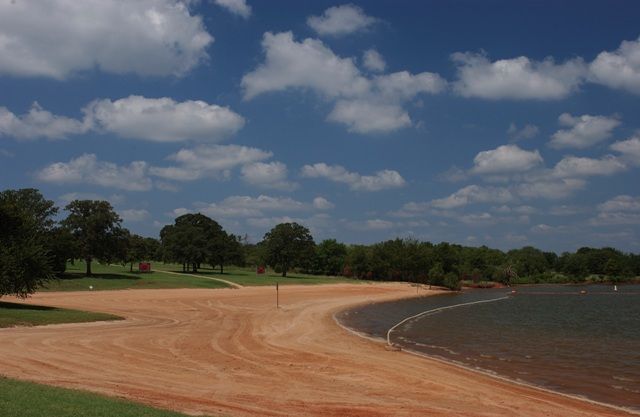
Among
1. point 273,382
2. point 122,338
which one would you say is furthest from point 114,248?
point 273,382

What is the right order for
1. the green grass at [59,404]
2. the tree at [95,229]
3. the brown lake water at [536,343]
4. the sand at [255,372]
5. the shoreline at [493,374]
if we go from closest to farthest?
1. the green grass at [59,404]
2. the sand at [255,372]
3. the shoreline at [493,374]
4. the brown lake water at [536,343]
5. the tree at [95,229]

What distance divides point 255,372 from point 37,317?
634 inches

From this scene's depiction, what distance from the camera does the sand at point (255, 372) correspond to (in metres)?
15.9

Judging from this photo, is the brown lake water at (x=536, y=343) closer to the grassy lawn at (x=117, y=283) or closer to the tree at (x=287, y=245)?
the grassy lawn at (x=117, y=283)

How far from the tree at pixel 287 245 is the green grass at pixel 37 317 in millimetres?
72967

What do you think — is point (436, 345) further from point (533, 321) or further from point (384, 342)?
point (533, 321)

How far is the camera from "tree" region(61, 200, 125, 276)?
69125 millimetres

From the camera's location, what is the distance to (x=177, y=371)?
64.8 feet

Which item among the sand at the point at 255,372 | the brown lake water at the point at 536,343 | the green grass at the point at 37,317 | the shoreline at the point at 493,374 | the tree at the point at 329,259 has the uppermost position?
the tree at the point at 329,259

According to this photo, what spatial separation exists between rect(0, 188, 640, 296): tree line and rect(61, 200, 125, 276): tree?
0.40 feet

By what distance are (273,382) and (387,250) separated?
104 meters

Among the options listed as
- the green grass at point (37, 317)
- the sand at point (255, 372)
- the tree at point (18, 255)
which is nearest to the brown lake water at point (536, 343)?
the sand at point (255, 372)

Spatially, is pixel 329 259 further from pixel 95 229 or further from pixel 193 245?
pixel 95 229

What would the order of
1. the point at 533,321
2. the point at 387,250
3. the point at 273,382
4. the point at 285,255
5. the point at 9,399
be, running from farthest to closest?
the point at 387,250
the point at 285,255
the point at 533,321
the point at 273,382
the point at 9,399
